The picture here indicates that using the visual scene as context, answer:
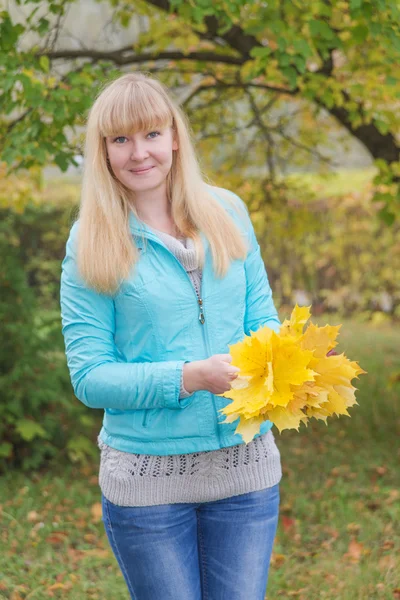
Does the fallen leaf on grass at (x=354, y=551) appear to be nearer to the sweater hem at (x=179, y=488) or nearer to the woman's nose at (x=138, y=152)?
the sweater hem at (x=179, y=488)

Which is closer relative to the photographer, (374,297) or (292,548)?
(292,548)

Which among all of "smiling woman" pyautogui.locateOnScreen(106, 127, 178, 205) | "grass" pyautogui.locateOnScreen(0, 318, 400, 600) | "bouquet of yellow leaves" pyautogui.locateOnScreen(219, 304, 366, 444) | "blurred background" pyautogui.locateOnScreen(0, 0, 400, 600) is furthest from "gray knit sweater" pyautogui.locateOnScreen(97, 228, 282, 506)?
"grass" pyautogui.locateOnScreen(0, 318, 400, 600)

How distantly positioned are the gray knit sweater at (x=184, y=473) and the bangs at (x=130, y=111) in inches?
10.9

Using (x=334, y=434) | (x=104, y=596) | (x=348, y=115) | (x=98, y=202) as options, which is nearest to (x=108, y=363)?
(x=98, y=202)

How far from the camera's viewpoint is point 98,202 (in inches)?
81.5

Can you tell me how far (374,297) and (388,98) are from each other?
232 inches

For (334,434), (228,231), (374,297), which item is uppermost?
(228,231)

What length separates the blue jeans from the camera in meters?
1.98

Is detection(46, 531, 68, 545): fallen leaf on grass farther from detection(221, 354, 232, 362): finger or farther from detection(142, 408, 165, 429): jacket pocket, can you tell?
detection(221, 354, 232, 362): finger

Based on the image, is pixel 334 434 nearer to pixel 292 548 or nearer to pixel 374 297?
pixel 292 548

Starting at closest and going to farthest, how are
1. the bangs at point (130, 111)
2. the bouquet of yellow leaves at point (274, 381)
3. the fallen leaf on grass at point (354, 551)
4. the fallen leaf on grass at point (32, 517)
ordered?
the bouquet of yellow leaves at point (274, 381) → the bangs at point (130, 111) → the fallen leaf on grass at point (354, 551) → the fallen leaf on grass at point (32, 517)

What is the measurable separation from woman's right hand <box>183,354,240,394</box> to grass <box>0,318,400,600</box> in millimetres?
2051

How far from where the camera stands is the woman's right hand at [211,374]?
72.2 inches

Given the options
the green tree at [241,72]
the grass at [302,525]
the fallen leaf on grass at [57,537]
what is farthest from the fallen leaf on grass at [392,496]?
the fallen leaf on grass at [57,537]
